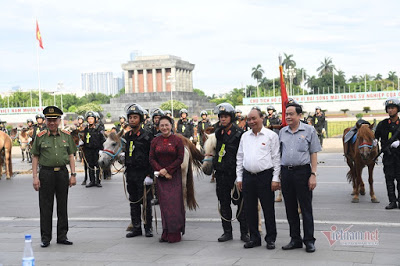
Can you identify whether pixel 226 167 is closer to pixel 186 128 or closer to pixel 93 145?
pixel 93 145

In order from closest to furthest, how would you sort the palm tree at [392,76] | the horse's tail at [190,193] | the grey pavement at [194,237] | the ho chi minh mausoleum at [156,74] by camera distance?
the grey pavement at [194,237]
the horse's tail at [190,193]
the ho chi minh mausoleum at [156,74]
the palm tree at [392,76]

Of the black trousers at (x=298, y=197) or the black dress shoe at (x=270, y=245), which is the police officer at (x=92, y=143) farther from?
the black trousers at (x=298, y=197)

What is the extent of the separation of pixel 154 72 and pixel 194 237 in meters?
110

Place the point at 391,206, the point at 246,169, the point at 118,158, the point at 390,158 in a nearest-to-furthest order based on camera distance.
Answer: the point at 246,169 → the point at 118,158 → the point at 391,206 → the point at 390,158

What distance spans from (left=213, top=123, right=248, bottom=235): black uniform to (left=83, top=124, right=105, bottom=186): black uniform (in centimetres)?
810

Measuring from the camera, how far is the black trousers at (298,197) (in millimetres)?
7047

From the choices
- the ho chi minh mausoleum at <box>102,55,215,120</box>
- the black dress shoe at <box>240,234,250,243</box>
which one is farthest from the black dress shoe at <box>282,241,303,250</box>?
the ho chi minh mausoleum at <box>102,55,215,120</box>

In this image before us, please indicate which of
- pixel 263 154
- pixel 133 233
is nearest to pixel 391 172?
pixel 263 154

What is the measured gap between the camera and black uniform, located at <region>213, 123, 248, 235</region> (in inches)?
311

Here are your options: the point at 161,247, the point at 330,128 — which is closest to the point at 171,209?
the point at 161,247

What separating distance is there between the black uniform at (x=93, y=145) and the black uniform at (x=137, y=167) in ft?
23.2

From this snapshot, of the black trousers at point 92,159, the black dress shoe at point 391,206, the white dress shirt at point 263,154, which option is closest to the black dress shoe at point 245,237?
the white dress shirt at point 263,154

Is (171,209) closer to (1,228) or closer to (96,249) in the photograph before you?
(96,249)

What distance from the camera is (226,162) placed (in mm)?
7906
